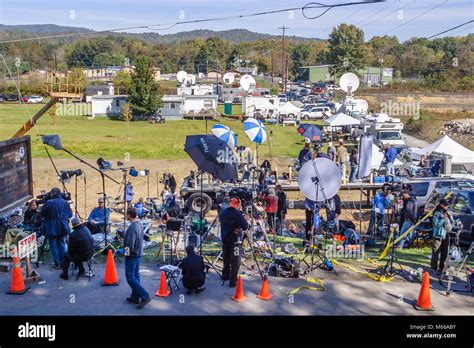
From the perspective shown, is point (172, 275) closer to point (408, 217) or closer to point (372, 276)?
point (372, 276)

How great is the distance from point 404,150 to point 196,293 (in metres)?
18.1

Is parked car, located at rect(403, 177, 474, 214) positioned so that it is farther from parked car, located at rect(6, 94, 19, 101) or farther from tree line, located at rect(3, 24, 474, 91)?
parked car, located at rect(6, 94, 19, 101)

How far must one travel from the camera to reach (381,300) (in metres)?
9.22

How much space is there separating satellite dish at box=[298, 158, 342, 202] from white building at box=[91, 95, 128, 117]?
43754 millimetres

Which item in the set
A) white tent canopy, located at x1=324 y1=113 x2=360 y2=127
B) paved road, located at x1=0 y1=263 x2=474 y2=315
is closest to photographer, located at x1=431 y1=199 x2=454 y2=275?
paved road, located at x1=0 y1=263 x2=474 y2=315

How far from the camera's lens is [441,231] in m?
10.1

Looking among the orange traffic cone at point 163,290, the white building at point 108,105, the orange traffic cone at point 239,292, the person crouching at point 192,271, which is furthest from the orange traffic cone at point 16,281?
the white building at point 108,105

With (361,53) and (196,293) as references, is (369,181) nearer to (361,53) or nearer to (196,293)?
(196,293)

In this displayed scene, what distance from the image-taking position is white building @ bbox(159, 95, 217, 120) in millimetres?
51219

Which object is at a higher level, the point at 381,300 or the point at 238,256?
the point at 238,256

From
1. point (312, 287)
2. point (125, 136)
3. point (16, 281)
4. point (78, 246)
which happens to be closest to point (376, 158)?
point (312, 287)

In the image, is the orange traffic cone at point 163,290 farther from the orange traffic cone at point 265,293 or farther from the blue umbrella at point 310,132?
the blue umbrella at point 310,132

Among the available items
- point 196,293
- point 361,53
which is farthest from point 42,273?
point 361,53

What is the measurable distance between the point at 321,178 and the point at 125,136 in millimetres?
28771
